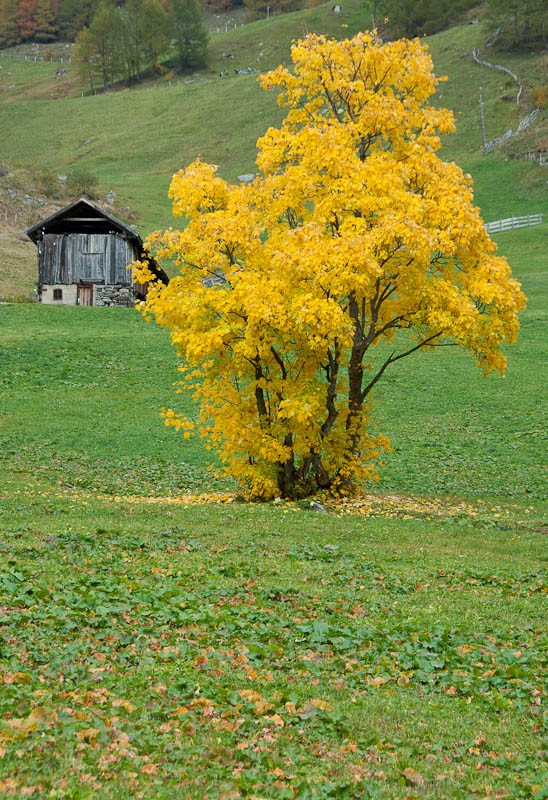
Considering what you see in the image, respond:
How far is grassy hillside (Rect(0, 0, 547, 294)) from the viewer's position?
288 feet

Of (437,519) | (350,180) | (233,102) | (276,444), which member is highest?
(233,102)

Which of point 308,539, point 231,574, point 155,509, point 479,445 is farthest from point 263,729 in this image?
point 479,445

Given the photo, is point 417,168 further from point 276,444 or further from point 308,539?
point 308,539

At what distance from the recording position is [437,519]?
21.5 m

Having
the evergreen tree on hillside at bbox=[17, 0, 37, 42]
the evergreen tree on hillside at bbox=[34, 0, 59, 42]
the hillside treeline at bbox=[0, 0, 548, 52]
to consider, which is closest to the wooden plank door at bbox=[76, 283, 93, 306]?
the hillside treeline at bbox=[0, 0, 548, 52]

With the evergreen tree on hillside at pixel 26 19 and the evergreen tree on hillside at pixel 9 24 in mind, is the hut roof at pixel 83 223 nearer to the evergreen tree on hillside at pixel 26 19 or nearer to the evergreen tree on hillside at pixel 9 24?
the evergreen tree on hillside at pixel 9 24

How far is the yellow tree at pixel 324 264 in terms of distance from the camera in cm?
2052

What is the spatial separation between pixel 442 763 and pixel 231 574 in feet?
22.1

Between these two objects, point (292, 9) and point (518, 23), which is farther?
point (292, 9)

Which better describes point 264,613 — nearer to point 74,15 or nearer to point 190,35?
point 190,35

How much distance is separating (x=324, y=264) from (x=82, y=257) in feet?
133

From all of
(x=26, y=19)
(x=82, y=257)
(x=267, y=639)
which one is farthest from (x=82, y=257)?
(x=26, y=19)

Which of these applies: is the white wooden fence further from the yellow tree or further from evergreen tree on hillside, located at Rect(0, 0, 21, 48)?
evergreen tree on hillside, located at Rect(0, 0, 21, 48)

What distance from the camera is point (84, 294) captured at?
190 ft
